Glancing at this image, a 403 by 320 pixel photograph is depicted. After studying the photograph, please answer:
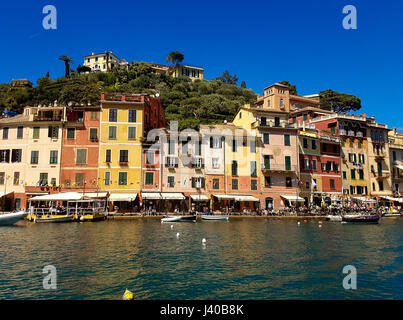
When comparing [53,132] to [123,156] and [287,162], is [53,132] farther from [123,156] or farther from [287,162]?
[287,162]

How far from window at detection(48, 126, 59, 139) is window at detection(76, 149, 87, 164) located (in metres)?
3.65

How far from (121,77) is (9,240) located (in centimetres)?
7844

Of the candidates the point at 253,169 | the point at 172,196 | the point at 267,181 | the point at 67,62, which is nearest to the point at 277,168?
the point at 267,181

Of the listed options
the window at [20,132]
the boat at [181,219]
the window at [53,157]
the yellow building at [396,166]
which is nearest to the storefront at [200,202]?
the boat at [181,219]

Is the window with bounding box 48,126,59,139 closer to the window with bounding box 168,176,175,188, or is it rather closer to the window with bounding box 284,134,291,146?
the window with bounding box 168,176,175,188

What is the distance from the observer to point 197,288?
39.9 ft

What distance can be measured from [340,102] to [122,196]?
227 ft

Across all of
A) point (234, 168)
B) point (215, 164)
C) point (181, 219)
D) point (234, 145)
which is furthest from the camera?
point (234, 145)

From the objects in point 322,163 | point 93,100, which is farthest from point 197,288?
point 93,100

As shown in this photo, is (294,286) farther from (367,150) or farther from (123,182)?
(367,150)

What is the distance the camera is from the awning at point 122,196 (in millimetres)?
39188

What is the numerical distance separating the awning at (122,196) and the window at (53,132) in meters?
11.1

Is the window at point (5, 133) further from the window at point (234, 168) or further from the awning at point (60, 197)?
the window at point (234, 168)

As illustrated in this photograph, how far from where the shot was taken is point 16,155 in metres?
42.3
